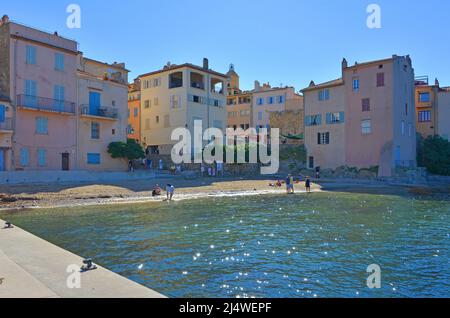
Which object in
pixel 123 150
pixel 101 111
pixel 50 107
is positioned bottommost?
pixel 123 150

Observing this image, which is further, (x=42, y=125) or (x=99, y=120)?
(x=99, y=120)

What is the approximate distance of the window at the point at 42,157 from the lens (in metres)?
34.8

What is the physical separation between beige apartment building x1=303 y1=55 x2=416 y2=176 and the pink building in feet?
109

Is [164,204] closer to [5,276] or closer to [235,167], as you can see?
[5,276]

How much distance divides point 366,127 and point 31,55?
39788mm

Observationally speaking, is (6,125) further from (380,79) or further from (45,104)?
(380,79)

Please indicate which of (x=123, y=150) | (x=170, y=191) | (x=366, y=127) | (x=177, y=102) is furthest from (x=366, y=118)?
(x=170, y=191)

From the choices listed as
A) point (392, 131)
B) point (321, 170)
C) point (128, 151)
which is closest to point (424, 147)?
point (392, 131)

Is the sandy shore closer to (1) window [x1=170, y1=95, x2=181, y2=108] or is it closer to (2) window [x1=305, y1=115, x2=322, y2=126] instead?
(2) window [x1=305, y1=115, x2=322, y2=126]

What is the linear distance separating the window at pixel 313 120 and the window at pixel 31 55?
120ft

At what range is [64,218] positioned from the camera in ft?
57.3

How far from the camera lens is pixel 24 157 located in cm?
3353

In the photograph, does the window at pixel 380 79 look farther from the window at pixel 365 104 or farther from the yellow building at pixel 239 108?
the yellow building at pixel 239 108

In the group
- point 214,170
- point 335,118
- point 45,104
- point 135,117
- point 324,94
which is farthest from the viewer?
point 135,117
